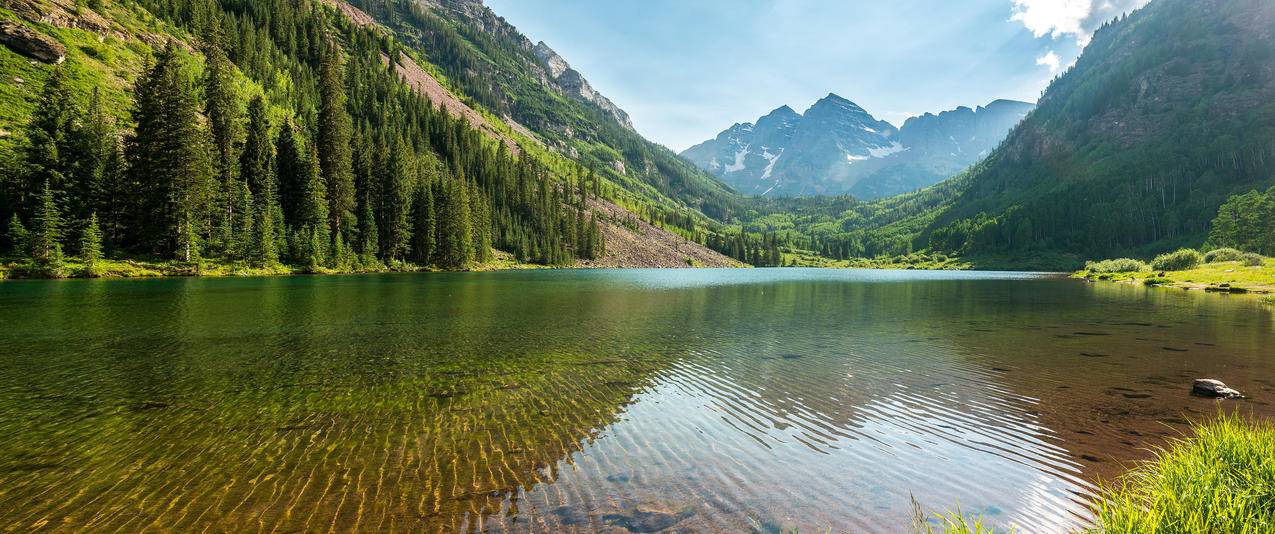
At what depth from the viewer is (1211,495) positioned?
648 cm

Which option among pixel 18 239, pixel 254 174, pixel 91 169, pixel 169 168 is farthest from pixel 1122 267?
pixel 91 169

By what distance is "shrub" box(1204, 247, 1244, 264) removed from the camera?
95250 mm

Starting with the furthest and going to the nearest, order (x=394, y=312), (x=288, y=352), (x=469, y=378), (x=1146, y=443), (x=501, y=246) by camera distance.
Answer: (x=501, y=246)
(x=394, y=312)
(x=288, y=352)
(x=469, y=378)
(x=1146, y=443)

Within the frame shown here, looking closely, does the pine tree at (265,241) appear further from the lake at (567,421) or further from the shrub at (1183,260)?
the shrub at (1183,260)

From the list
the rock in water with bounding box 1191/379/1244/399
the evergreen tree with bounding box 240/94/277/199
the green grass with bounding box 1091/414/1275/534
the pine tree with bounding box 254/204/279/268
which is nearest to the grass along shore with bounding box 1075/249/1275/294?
the rock in water with bounding box 1191/379/1244/399

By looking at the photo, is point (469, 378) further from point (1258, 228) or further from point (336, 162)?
point (1258, 228)

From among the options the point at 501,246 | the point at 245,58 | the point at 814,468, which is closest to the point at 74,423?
the point at 814,468

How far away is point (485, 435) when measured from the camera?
14094mm

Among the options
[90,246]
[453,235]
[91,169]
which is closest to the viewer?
[90,246]

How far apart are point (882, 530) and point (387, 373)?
1972 cm

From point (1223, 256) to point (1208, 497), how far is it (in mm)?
142669

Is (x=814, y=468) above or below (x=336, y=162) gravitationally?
below

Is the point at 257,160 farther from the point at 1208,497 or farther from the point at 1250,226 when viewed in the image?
the point at 1250,226

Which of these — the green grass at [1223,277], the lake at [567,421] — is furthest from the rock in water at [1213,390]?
the green grass at [1223,277]
